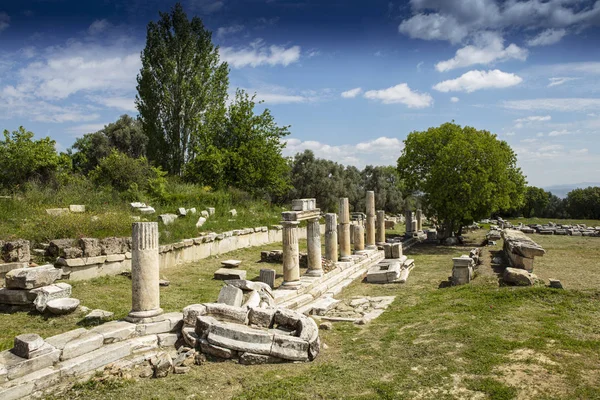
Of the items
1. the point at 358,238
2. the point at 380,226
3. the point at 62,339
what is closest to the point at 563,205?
the point at 380,226

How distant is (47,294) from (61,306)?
0.56m

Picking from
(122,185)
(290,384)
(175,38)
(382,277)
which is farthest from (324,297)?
(175,38)

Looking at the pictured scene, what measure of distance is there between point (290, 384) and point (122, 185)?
18.5m

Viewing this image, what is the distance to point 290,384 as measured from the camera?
6.64m

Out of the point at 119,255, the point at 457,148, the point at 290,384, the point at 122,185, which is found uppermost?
the point at 457,148

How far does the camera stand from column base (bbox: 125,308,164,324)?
337 inches

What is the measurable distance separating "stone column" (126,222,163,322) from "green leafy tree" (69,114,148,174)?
39.8m

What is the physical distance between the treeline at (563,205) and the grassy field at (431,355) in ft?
144

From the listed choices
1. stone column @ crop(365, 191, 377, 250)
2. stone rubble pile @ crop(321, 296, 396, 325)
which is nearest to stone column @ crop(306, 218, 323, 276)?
stone rubble pile @ crop(321, 296, 396, 325)

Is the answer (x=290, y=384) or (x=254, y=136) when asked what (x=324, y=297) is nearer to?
(x=290, y=384)

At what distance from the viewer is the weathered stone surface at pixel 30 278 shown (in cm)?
999

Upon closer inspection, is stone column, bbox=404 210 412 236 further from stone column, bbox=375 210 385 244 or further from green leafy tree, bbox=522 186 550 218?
green leafy tree, bbox=522 186 550 218

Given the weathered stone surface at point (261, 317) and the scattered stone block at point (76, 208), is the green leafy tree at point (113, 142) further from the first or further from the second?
the weathered stone surface at point (261, 317)

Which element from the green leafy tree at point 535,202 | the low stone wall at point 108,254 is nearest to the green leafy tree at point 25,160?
the low stone wall at point 108,254
